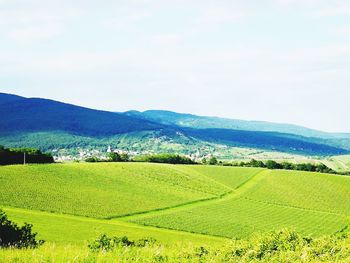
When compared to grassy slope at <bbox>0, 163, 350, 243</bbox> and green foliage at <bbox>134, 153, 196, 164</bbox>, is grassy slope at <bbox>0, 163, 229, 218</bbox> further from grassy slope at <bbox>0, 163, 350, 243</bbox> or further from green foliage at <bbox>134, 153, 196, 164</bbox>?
green foliage at <bbox>134, 153, 196, 164</bbox>

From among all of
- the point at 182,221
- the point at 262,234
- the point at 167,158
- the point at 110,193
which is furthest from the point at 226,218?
the point at 167,158

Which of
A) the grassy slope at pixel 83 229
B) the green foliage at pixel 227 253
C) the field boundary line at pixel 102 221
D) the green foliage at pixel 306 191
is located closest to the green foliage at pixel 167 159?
the green foliage at pixel 306 191

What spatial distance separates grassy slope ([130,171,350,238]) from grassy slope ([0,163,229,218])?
22.6 feet

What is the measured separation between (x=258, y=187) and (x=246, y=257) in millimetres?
113412

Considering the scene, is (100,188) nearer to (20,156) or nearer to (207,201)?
(207,201)

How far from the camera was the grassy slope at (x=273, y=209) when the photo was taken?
253 ft

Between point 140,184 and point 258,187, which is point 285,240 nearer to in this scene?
point 140,184

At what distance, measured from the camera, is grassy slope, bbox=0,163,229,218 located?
7919 cm

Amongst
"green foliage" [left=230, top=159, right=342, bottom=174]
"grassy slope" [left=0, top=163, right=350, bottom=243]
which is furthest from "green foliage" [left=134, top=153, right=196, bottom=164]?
"grassy slope" [left=0, top=163, right=350, bottom=243]

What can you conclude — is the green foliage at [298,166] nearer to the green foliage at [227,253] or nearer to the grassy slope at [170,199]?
the grassy slope at [170,199]

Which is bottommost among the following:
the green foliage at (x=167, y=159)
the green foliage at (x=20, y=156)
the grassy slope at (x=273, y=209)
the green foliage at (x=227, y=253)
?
the grassy slope at (x=273, y=209)

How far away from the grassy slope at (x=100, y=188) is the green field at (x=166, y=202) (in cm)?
17

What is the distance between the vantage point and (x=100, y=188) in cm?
9825

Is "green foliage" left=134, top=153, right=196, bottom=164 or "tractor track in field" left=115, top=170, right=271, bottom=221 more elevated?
"green foliage" left=134, top=153, right=196, bottom=164
